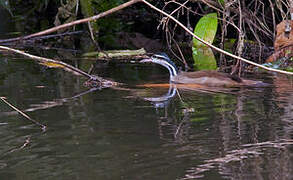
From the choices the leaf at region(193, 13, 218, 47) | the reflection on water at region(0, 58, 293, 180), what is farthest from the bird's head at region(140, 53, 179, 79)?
the leaf at region(193, 13, 218, 47)

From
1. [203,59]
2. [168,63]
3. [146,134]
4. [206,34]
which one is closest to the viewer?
[146,134]

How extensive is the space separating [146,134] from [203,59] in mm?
4437

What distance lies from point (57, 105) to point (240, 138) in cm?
188

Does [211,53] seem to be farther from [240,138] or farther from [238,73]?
[240,138]

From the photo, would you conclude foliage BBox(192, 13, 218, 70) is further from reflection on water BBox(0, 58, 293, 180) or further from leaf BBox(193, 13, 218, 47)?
reflection on water BBox(0, 58, 293, 180)

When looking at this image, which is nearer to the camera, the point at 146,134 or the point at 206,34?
the point at 146,134

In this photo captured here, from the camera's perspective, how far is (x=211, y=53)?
340 inches

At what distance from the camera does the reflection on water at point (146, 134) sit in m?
3.16

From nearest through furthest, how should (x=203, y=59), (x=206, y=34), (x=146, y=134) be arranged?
(x=146, y=134), (x=206, y=34), (x=203, y=59)

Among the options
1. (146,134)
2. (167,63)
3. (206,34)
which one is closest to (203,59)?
(206,34)

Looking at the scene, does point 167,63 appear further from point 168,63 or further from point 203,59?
point 203,59

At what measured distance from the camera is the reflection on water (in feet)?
10.4

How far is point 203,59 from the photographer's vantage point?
321 inches

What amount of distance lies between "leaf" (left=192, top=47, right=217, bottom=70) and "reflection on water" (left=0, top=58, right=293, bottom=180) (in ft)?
5.90
